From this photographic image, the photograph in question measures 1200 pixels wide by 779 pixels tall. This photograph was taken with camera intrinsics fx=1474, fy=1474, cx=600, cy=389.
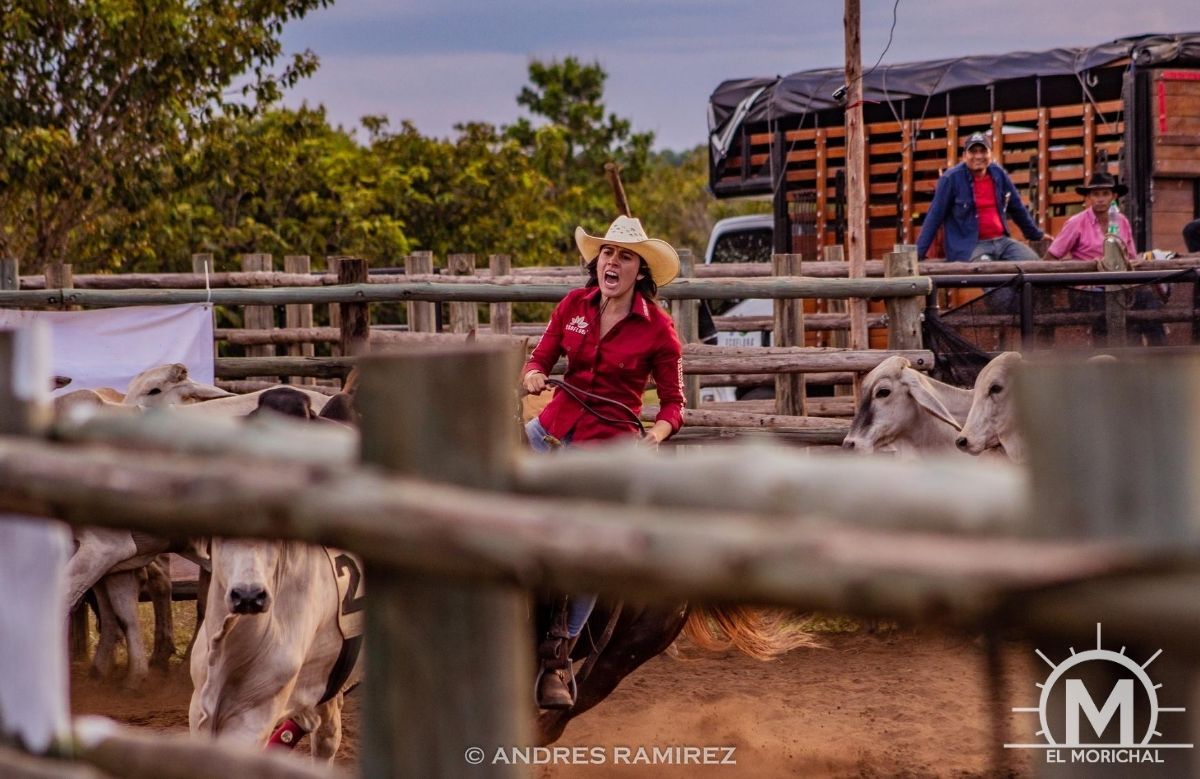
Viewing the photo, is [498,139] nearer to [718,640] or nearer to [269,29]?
[269,29]

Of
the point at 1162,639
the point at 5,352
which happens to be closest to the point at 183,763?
the point at 5,352

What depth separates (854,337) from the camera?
955cm

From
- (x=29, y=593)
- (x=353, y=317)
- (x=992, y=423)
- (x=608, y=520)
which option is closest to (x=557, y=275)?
(x=353, y=317)

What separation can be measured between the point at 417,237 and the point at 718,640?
18.2 metres

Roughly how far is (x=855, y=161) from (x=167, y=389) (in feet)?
14.9

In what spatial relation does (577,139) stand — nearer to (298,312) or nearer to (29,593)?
(298,312)

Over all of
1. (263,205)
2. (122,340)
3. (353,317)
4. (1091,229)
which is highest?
(263,205)

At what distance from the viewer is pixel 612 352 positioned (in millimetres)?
6035

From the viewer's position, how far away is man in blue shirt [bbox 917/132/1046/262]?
1146cm

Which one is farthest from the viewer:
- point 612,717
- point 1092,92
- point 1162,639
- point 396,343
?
→ point 1092,92

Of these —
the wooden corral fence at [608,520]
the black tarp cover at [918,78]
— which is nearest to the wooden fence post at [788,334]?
the black tarp cover at [918,78]

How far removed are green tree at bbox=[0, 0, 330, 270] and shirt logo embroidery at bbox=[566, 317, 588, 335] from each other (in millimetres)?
10186

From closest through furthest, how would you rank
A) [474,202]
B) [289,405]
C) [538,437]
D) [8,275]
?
[289,405] < [538,437] < [8,275] < [474,202]

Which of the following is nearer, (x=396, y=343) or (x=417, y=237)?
(x=396, y=343)
